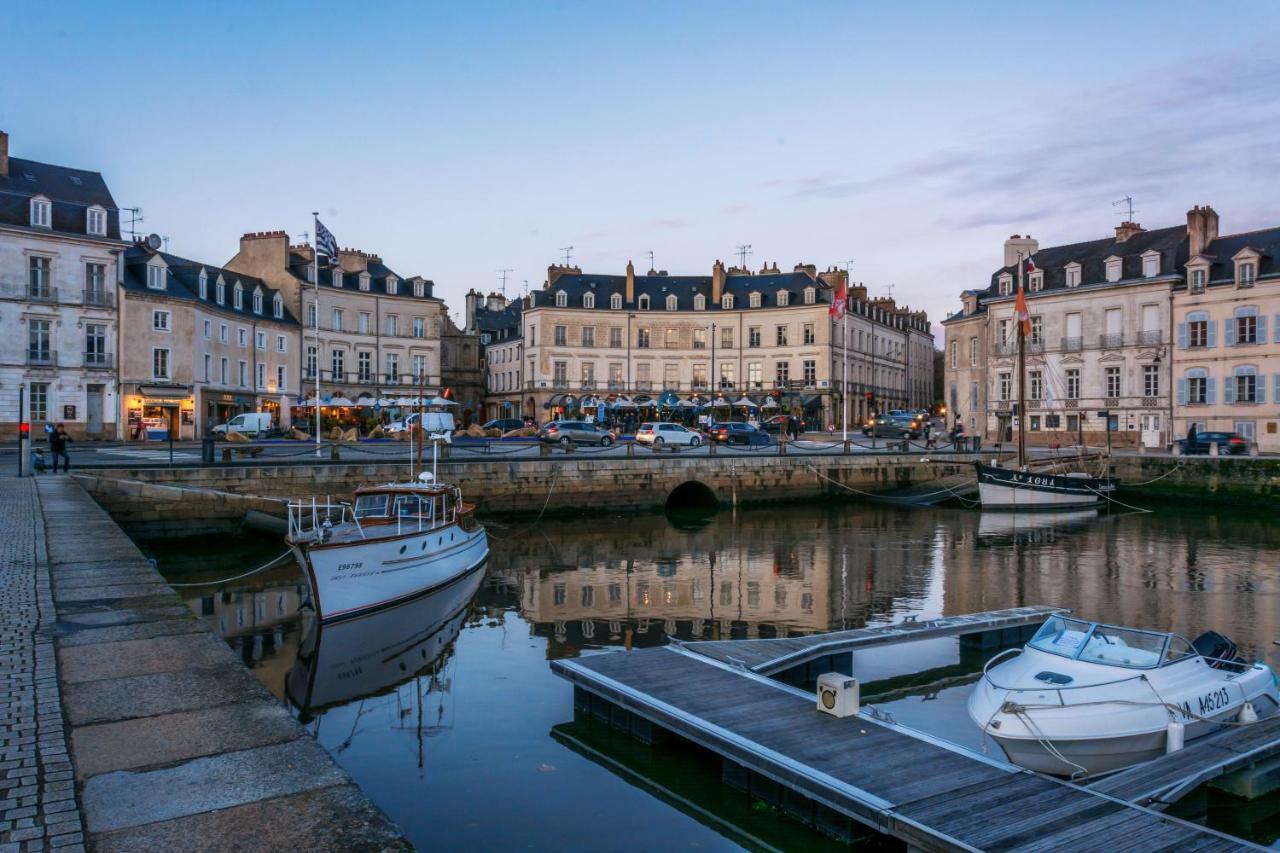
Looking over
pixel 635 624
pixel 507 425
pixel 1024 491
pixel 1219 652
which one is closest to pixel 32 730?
pixel 635 624

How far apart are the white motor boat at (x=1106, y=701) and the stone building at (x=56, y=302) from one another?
47.0 m

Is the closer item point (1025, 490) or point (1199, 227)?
point (1025, 490)

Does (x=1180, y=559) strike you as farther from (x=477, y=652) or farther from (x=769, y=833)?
(x=769, y=833)

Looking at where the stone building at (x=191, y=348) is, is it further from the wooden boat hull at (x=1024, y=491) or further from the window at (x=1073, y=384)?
the window at (x=1073, y=384)

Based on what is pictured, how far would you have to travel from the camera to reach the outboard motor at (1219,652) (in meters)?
10.7

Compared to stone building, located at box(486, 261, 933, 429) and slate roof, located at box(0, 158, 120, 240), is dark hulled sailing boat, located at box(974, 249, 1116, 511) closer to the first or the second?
stone building, located at box(486, 261, 933, 429)

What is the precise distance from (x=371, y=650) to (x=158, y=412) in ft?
129

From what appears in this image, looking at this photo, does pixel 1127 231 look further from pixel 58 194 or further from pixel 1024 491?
pixel 58 194

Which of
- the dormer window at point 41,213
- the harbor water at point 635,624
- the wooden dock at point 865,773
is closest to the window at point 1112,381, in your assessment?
the harbor water at point 635,624

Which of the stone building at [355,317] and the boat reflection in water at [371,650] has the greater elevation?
the stone building at [355,317]

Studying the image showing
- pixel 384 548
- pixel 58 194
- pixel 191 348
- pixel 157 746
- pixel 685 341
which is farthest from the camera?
pixel 685 341

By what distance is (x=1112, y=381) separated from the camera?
5209 centimetres

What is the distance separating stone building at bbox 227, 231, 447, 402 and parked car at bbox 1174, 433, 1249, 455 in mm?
44939

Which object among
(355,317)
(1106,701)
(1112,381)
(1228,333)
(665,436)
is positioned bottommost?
(1106,701)
